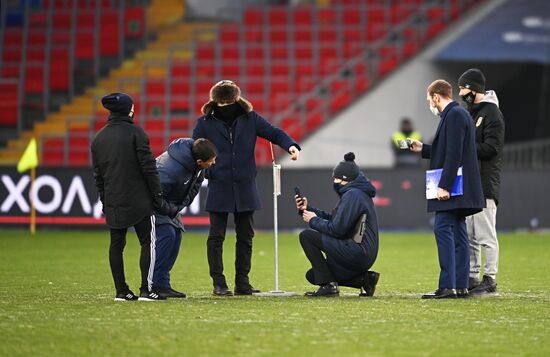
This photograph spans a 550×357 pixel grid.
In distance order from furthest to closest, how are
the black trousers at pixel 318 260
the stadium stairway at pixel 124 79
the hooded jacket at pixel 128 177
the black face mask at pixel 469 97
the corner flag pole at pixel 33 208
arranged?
the stadium stairway at pixel 124 79
the corner flag pole at pixel 33 208
the black face mask at pixel 469 97
the black trousers at pixel 318 260
the hooded jacket at pixel 128 177

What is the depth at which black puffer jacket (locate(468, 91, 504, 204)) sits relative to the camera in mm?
11180

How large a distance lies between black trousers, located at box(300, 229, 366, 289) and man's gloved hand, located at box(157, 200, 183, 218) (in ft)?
3.79

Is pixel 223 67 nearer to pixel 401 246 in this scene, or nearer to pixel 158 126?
pixel 158 126

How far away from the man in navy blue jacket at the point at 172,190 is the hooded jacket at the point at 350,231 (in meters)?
1.14

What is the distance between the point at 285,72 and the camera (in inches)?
1126

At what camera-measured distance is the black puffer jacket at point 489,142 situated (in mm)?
11180

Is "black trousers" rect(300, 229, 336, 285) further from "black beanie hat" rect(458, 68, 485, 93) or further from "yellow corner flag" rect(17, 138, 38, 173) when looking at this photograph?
"yellow corner flag" rect(17, 138, 38, 173)

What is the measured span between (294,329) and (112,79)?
2182 centimetres

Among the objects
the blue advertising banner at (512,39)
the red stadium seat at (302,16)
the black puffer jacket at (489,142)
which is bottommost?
the black puffer jacket at (489,142)

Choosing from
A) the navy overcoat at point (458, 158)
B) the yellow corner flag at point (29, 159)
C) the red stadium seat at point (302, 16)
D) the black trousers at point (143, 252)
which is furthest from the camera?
the red stadium seat at point (302, 16)

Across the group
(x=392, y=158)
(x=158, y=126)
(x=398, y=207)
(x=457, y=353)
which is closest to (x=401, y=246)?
(x=398, y=207)

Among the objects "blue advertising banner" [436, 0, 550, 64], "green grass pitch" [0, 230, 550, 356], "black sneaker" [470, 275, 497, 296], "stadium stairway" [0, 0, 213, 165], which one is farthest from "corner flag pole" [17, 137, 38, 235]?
"black sneaker" [470, 275, 497, 296]

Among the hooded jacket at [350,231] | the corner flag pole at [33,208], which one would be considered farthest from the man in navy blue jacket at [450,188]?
the corner flag pole at [33,208]

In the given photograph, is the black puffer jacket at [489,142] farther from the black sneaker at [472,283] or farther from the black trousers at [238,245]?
the black trousers at [238,245]
